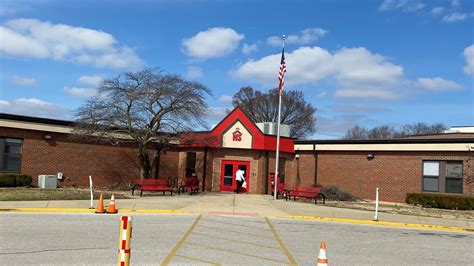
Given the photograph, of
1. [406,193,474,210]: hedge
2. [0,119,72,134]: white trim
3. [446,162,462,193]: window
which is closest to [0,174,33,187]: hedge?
[0,119,72,134]: white trim

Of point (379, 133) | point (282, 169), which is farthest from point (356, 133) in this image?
point (282, 169)

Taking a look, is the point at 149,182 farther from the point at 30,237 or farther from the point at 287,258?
the point at 287,258

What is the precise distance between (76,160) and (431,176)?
2093 centimetres

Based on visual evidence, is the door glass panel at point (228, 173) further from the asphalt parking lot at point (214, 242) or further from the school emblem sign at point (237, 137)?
the asphalt parking lot at point (214, 242)

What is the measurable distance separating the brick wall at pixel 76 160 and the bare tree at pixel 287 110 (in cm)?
4476

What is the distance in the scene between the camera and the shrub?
28.8m

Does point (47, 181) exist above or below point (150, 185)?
below

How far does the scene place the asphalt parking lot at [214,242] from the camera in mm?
9008

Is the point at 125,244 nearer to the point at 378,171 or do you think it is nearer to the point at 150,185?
the point at 150,185

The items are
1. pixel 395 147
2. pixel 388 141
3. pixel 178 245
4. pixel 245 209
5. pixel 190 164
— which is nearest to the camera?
pixel 178 245

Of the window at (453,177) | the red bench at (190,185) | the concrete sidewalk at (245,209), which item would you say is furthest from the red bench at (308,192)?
the window at (453,177)

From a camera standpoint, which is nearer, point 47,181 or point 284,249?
point 284,249

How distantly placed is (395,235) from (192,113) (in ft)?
49.6

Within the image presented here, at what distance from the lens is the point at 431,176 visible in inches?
1105
